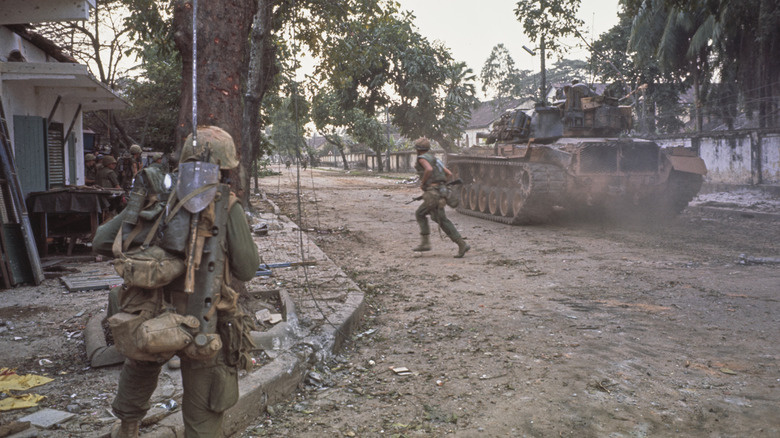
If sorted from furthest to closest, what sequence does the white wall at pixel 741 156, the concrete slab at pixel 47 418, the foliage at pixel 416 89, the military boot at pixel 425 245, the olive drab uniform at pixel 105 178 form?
1. the foliage at pixel 416 89
2. the white wall at pixel 741 156
3. the olive drab uniform at pixel 105 178
4. the military boot at pixel 425 245
5. the concrete slab at pixel 47 418

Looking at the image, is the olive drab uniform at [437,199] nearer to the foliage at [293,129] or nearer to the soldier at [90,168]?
the foliage at [293,129]

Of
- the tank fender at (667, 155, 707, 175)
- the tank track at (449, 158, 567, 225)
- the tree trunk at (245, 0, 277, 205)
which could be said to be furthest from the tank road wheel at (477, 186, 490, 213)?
the tree trunk at (245, 0, 277, 205)

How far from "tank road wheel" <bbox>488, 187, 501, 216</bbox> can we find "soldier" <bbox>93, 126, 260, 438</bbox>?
477 inches

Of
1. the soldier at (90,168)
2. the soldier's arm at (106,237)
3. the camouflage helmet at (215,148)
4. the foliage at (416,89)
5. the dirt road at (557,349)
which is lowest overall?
the dirt road at (557,349)

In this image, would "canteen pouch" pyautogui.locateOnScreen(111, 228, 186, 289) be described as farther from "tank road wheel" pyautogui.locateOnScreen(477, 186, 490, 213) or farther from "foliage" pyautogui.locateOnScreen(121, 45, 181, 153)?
"foliage" pyautogui.locateOnScreen(121, 45, 181, 153)

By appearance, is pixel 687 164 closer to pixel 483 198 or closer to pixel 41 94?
pixel 483 198

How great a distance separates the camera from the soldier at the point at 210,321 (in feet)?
9.14

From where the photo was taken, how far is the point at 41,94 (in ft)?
35.9

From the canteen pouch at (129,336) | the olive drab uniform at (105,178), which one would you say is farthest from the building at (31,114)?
the canteen pouch at (129,336)

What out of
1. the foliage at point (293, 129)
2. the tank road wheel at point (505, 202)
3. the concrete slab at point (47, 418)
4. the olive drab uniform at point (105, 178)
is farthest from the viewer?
the tank road wheel at point (505, 202)

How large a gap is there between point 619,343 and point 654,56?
29.0 meters

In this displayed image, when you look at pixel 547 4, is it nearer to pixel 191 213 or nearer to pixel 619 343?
pixel 619 343

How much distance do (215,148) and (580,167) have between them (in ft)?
34.2

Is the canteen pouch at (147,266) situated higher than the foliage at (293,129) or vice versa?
the foliage at (293,129)
